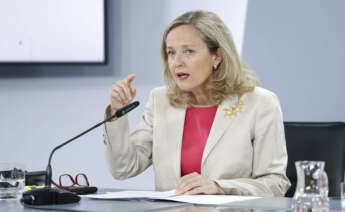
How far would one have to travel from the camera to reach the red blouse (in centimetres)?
226

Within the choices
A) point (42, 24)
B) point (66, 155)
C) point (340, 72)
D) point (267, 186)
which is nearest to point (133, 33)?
point (42, 24)

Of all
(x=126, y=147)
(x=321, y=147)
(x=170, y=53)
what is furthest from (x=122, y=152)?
(x=321, y=147)

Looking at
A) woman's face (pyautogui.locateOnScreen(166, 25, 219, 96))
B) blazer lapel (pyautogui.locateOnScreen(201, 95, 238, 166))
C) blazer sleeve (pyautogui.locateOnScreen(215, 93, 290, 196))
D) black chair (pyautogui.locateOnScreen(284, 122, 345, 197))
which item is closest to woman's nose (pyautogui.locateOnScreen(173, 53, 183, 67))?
woman's face (pyautogui.locateOnScreen(166, 25, 219, 96))

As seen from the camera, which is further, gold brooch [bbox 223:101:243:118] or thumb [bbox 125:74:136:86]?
gold brooch [bbox 223:101:243:118]

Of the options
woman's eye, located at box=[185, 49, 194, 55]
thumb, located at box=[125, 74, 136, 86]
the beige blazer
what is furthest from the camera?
woman's eye, located at box=[185, 49, 194, 55]

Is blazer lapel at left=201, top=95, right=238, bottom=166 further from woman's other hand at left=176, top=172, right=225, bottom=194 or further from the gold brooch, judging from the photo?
woman's other hand at left=176, top=172, right=225, bottom=194

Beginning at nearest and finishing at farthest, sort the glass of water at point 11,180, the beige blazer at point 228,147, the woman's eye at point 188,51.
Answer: the glass of water at point 11,180 → the beige blazer at point 228,147 → the woman's eye at point 188,51

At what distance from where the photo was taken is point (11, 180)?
184cm

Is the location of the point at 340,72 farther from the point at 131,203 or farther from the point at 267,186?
the point at 131,203

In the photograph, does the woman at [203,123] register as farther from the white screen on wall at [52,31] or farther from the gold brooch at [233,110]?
the white screen on wall at [52,31]

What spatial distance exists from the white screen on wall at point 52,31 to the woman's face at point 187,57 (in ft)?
3.62

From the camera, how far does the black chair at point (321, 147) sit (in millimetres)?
2271

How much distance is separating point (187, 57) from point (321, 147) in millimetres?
625

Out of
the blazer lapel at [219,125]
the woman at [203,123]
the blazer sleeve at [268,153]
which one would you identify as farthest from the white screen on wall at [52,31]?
the blazer sleeve at [268,153]
